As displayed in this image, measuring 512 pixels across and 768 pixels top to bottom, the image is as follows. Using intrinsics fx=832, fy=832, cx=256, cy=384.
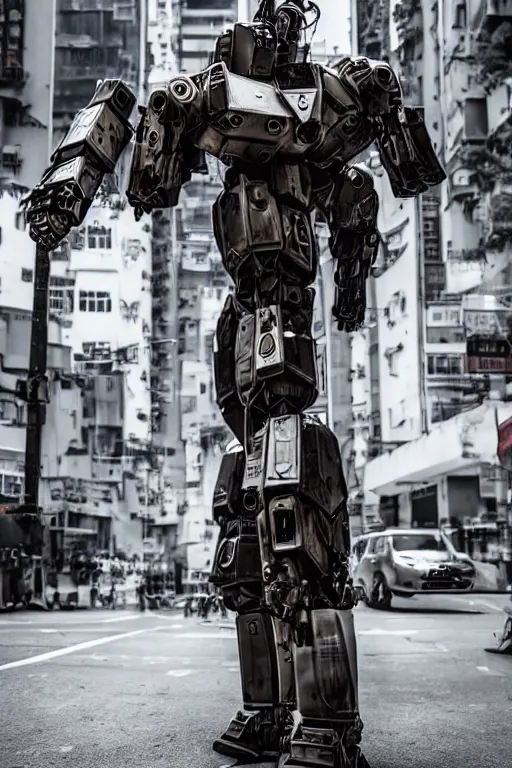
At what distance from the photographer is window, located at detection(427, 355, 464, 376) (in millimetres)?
6477

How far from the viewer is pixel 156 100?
1937 mm

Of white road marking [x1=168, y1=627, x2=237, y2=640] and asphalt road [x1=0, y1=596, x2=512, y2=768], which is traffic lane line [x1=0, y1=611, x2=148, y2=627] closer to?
asphalt road [x1=0, y1=596, x2=512, y2=768]

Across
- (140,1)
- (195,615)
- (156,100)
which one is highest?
(140,1)

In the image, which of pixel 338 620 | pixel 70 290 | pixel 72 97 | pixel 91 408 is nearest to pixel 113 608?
pixel 91 408

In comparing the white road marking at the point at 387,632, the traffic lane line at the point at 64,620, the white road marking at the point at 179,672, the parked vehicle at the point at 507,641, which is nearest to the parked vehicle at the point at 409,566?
the white road marking at the point at 387,632

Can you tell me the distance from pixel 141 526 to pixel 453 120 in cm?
416

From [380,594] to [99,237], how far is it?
367 centimetres

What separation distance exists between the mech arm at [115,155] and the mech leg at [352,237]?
17.1 inches

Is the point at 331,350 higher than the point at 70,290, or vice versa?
the point at 70,290

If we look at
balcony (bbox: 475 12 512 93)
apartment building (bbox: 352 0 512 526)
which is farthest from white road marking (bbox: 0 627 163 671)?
balcony (bbox: 475 12 512 93)

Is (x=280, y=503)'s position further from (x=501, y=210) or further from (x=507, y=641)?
(x=501, y=210)

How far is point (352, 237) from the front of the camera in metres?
2.30

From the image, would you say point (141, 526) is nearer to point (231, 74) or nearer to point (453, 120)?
point (453, 120)

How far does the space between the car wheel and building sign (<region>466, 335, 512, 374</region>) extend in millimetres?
1712
